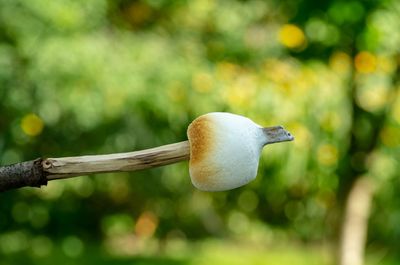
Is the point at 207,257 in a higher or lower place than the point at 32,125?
lower

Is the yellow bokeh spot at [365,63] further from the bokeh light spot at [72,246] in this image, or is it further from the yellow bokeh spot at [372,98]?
the bokeh light spot at [72,246]

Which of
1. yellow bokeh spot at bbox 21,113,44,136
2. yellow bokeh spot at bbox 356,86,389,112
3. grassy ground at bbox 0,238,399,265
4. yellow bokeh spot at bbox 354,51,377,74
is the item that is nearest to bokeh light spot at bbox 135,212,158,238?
grassy ground at bbox 0,238,399,265

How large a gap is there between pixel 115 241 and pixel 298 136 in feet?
5.55

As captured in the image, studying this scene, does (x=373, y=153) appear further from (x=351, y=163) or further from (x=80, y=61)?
(x=80, y=61)

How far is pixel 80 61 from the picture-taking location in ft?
10.8

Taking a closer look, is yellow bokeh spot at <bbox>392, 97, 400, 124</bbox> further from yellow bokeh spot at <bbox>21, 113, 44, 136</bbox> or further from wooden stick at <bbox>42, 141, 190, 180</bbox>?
wooden stick at <bbox>42, 141, 190, 180</bbox>

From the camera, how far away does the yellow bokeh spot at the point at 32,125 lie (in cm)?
348

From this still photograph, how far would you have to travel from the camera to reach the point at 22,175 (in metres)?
0.57

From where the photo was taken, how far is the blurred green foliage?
3.22m

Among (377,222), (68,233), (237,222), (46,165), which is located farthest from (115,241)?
(46,165)

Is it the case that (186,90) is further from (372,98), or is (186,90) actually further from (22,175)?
(22,175)

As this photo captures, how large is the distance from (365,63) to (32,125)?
4.92 ft

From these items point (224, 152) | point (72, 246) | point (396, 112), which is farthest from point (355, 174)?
point (224, 152)

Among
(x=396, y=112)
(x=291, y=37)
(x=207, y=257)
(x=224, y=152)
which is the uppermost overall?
(x=291, y=37)
